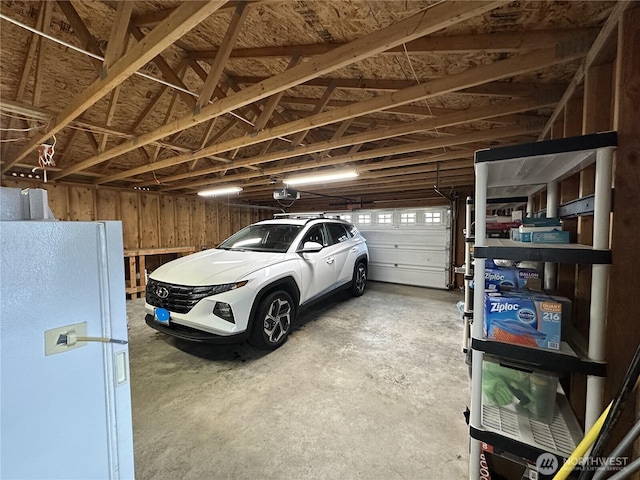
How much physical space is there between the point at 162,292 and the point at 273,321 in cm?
126

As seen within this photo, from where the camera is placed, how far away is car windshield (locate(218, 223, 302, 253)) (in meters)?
3.65

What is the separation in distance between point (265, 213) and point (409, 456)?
30.8ft

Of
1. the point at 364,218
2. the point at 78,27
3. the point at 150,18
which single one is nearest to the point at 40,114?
the point at 78,27

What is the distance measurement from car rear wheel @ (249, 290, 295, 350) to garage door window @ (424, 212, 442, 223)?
481 centimetres

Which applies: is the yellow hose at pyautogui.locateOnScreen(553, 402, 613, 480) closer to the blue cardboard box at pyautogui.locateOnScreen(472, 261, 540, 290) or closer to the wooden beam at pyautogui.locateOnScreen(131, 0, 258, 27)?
the blue cardboard box at pyautogui.locateOnScreen(472, 261, 540, 290)

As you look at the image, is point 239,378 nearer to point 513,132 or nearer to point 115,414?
point 115,414

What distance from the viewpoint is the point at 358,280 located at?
5531 millimetres

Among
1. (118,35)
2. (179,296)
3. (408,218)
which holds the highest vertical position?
(118,35)

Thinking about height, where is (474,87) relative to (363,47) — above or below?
above

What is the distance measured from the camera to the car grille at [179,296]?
262 centimetres

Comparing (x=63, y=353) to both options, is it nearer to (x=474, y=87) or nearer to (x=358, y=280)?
(x=474, y=87)

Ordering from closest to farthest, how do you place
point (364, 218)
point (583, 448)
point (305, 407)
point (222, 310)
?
point (583, 448) → point (305, 407) → point (222, 310) → point (364, 218)

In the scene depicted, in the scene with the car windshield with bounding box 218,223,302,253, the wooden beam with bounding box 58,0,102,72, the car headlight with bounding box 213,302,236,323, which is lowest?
the car headlight with bounding box 213,302,236,323

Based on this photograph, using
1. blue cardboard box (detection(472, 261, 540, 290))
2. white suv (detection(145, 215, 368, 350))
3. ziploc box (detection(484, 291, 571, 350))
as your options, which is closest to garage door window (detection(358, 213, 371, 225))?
white suv (detection(145, 215, 368, 350))
